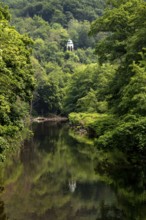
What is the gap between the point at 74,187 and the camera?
2236 cm

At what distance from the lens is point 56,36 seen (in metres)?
159

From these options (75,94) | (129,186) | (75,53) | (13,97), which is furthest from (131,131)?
(75,53)

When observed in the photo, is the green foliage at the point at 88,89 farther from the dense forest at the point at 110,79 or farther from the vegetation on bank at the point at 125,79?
the vegetation on bank at the point at 125,79

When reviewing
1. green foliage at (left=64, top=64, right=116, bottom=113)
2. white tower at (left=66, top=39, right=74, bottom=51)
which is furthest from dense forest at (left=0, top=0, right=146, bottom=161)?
white tower at (left=66, top=39, right=74, bottom=51)

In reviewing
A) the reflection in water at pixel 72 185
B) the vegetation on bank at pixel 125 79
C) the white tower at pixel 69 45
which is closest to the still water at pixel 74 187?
the reflection in water at pixel 72 185

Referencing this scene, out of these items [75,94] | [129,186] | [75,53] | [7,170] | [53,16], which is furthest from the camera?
[53,16]

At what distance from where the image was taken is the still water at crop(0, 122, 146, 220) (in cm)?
1769

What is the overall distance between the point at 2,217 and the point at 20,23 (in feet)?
531

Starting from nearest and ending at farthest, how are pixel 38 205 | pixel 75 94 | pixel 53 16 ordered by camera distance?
pixel 38 205
pixel 75 94
pixel 53 16

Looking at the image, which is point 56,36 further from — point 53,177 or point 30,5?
point 53,177

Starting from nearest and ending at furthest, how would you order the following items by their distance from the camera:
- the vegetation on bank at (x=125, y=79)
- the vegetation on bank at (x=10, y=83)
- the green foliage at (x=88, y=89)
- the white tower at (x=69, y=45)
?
1. the vegetation on bank at (x=10, y=83)
2. the vegetation on bank at (x=125, y=79)
3. the green foliage at (x=88, y=89)
4. the white tower at (x=69, y=45)

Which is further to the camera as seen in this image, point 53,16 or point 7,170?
point 53,16

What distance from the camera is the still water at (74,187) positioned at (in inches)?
696

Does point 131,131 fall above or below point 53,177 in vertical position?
above
